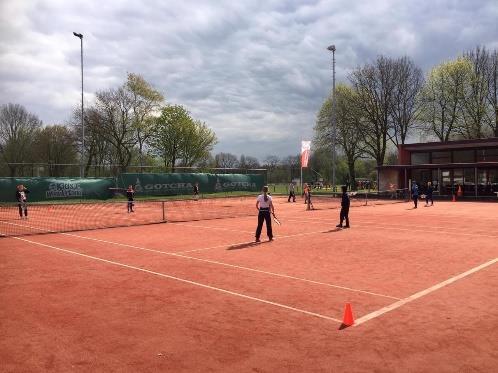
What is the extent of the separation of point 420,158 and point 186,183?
23762 millimetres

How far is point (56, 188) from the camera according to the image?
33.3 metres

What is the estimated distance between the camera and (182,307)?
739cm

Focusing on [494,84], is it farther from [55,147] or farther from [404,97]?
[55,147]

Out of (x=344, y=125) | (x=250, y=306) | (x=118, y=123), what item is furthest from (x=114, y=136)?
(x=250, y=306)

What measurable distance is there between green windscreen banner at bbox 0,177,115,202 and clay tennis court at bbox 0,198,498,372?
19106 millimetres

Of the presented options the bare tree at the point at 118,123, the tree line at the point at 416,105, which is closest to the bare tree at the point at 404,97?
the tree line at the point at 416,105

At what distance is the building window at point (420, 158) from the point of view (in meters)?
45.8

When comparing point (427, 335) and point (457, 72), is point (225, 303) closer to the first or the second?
point (427, 335)

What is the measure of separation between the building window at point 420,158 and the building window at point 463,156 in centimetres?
302

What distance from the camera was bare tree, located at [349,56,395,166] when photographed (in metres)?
51.4

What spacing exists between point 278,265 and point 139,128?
45.9m

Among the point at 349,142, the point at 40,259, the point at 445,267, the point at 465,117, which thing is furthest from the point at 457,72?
the point at 40,259

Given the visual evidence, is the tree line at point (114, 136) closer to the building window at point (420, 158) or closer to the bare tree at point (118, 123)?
the bare tree at point (118, 123)

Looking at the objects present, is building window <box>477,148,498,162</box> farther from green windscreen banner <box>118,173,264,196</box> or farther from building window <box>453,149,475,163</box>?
green windscreen banner <box>118,173,264,196</box>
